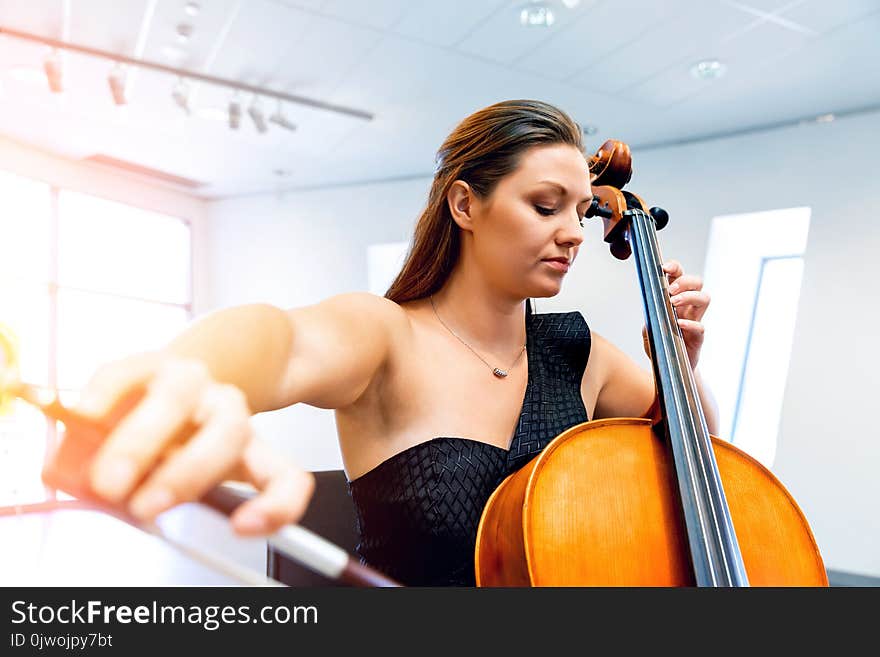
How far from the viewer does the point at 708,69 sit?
3.18 m

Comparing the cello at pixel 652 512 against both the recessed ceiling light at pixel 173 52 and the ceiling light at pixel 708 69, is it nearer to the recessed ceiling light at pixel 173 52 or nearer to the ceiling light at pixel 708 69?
the ceiling light at pixel 708 69

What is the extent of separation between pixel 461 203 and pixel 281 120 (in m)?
3.33

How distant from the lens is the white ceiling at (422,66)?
2.85m

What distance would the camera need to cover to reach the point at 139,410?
193 mm

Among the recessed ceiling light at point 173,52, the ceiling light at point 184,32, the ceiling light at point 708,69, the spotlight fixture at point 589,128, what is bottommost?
the spotlight fixture at point 589,128

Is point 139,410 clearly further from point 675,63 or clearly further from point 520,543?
point 675,63

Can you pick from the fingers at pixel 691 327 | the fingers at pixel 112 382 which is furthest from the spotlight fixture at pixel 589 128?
the fingers at pixel 112 382

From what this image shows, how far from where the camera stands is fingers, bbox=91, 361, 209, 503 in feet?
0.58

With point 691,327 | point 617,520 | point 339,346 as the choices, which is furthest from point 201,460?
point 691,327

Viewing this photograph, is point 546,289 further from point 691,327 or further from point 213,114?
point 213,114

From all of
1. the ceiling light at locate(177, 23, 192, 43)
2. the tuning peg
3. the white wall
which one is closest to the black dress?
the tuning peg

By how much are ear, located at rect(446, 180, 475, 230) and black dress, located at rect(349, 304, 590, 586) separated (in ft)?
0.66

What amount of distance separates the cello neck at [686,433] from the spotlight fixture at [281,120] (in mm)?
3235

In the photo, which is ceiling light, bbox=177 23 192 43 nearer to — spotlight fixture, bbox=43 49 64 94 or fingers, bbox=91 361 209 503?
spotlight fixture, bbox=43 49 64 94
